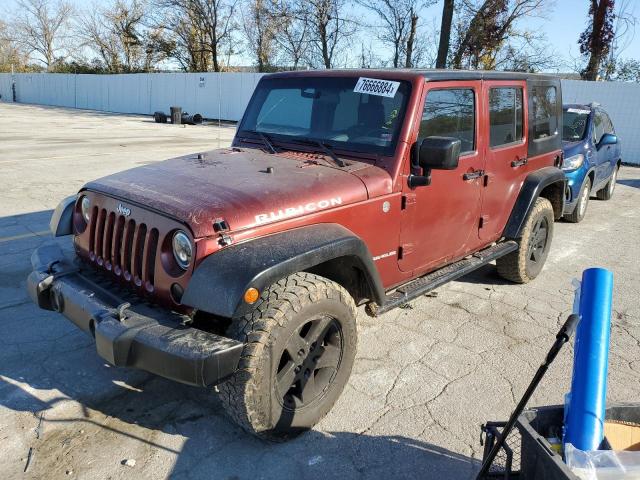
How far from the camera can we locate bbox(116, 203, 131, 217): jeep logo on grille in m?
2.92

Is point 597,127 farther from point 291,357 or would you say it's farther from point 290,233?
point 291,357

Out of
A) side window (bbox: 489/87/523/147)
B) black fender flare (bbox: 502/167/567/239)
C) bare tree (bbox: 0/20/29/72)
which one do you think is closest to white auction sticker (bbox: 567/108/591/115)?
black fender flare (bbox: 502/167/567/239)

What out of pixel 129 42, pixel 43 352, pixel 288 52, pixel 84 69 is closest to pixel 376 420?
pixel 43 352

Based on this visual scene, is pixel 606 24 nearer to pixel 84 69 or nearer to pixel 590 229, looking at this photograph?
pixel 590 229

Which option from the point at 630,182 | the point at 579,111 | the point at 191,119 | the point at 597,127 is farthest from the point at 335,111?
Result: the point at 191,119

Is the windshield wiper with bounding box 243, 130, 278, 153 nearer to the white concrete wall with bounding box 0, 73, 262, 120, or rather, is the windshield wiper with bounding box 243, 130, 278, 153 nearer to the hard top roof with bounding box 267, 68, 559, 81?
the hard top roof with bounding box 267, 68, 559, 81

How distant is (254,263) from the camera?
8.05 ft

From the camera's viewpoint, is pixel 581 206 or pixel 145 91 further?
pixel 145 91

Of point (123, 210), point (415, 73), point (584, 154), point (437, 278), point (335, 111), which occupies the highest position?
point (415, 73)

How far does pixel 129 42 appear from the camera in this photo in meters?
46.7

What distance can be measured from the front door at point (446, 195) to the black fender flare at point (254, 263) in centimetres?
85

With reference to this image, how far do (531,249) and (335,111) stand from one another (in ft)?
8.61

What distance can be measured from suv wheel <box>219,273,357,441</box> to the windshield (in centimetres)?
654

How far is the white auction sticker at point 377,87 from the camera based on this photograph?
3.57 meters
